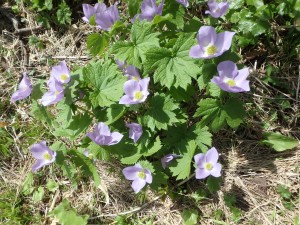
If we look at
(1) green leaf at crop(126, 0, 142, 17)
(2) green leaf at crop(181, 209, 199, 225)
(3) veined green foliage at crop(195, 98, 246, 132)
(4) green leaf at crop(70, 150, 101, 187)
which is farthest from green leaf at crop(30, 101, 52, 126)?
(2) green leaf at crop(181, 209, 199, 225)

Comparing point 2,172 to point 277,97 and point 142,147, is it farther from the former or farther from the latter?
point 277,97

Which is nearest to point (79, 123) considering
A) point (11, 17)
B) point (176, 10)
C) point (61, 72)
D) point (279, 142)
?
point (61, 72)

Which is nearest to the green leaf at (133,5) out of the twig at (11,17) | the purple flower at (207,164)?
the purple flower at (207,164)

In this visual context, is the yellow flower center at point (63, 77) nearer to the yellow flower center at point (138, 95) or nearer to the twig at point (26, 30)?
the yellow flower center at point (138, 95)

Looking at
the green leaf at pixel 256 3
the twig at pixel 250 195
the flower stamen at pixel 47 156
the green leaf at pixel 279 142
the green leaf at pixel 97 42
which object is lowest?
the twig at pixel 250 195

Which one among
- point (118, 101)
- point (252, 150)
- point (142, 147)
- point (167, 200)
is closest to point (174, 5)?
point (118, 101)
